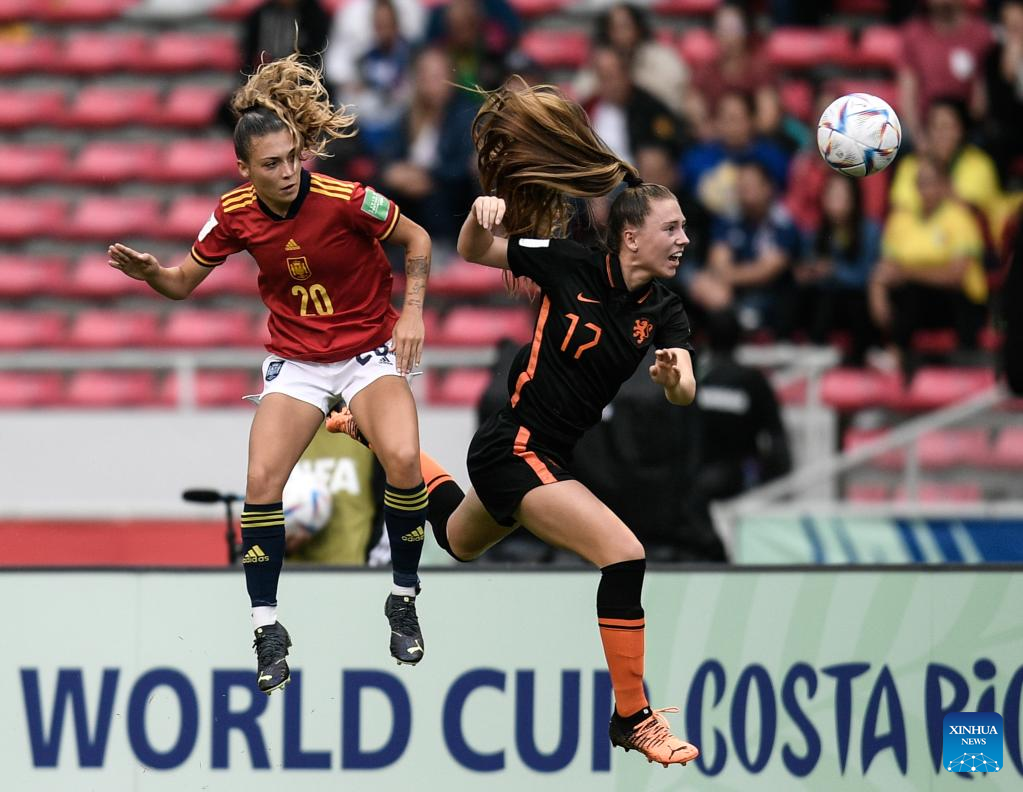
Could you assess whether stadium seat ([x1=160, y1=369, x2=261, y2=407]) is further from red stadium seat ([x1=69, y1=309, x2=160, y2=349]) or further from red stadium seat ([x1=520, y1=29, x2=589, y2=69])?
red stadium seat ([x1=520, y1=29, x2=589, y2=69])

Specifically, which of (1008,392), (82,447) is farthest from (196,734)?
(1008,392)

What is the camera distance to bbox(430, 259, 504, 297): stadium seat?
1279 cm

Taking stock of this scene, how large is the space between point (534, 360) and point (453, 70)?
238 inches

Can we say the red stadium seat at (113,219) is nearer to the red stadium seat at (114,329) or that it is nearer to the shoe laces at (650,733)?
the red stadium seat at (114,329)

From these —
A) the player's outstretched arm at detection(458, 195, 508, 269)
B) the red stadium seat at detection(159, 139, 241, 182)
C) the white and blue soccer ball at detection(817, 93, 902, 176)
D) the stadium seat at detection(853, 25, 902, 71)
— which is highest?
the stadium seat at detection(853, 25, 902, 71)

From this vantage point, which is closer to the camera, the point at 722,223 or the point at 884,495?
the point at 884,495

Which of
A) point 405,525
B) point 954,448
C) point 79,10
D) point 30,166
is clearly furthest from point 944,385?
point 79,10

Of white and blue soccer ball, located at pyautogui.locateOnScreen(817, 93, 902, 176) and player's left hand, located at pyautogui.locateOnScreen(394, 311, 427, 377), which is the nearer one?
player's left hand, located at pyautogui.locateOnScreen(394, 311, 427, 377)

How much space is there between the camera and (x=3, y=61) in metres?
15.0

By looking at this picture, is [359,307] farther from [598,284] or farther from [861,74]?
[861,74]

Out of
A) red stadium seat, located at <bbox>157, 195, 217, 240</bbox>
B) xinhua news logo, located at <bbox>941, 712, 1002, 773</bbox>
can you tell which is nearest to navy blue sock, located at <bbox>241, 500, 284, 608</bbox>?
xinhua news logo, located at <bbox>941, 712, 1002, 773</bbox>

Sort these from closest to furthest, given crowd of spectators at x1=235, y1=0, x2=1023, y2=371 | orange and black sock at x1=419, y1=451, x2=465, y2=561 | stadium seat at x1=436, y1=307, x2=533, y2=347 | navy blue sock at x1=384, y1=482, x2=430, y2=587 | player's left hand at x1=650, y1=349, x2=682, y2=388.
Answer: player's left hand at x1=650, y1=349, x2=682, y2=388 → navy blue sock at x1=384, y1=482, x2=430, y2=587 → orange and black sock at x1=419, y1=451, x2=465, y2=561 → crowd of spectators at x1=235, y1=0, x2=1023, y2=371 → stadium seat at x1=436, y1=307, x2=533, y2=347

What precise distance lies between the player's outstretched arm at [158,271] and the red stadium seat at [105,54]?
8500 millimetres

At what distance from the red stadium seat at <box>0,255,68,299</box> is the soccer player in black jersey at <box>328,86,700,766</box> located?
25.2 ft
